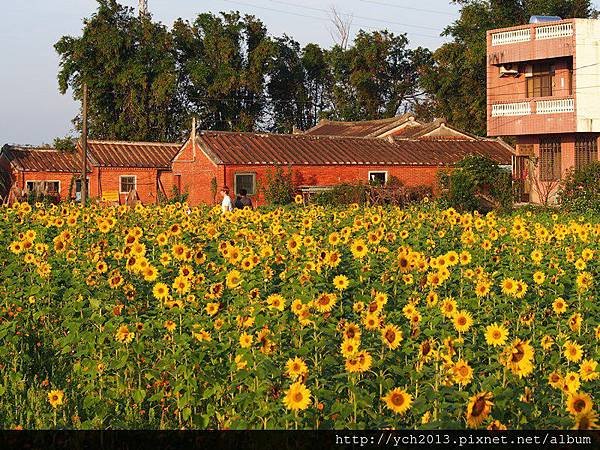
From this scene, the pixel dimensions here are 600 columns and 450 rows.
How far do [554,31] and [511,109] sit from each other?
3.07 meters


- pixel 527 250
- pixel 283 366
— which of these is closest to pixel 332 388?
pixel 283 366

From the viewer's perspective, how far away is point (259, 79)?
182ft

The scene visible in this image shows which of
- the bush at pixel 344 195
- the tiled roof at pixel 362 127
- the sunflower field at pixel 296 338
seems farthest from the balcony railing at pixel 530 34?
the sunflower field at pixel 296 338

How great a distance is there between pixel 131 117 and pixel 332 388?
48.9m

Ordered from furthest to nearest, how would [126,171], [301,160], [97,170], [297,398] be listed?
1. [126,171]
2. [97,170]
3. [301,160]
4. [297,398]

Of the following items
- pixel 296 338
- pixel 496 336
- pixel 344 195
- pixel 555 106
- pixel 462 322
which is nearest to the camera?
pixel 496 336

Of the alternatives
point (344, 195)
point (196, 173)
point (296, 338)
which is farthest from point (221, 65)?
point (296, 338)

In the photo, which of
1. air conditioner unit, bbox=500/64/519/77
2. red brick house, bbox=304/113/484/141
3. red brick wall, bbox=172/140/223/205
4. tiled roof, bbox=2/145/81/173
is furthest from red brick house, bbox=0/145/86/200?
air conditioner unit, bbox=500/64/519/77

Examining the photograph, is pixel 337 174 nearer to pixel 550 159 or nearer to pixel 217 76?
pixel 550 159

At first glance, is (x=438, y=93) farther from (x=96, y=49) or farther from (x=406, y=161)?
(x=96, y=49)

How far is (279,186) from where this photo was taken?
110 feet

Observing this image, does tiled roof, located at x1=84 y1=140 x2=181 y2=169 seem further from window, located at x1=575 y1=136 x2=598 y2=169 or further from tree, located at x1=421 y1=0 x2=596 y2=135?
window, located at x1=575 y1=136 x2=598 y2=169

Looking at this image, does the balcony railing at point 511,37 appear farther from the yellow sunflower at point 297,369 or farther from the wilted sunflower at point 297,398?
the wilted sunflower at point 297,398

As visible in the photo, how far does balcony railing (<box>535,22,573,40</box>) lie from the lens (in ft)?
109
